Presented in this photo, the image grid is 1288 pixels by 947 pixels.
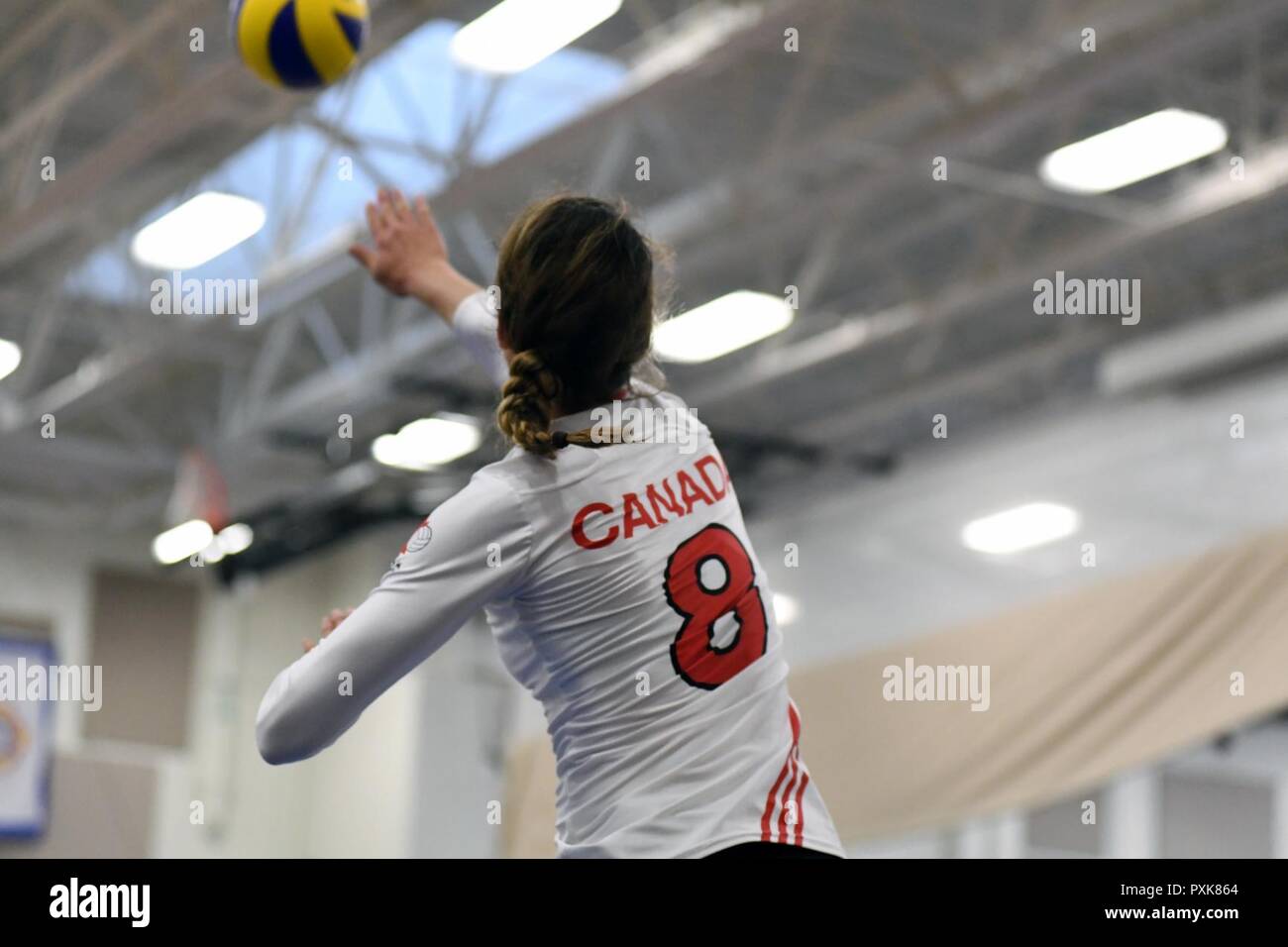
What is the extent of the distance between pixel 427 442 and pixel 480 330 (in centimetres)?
976

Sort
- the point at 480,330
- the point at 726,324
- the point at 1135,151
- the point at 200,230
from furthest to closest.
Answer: the point at 726,324 < the point at 200,230 < the point at 1135,151 < the point at 480,330

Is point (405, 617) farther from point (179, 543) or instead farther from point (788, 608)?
point (179, 543)

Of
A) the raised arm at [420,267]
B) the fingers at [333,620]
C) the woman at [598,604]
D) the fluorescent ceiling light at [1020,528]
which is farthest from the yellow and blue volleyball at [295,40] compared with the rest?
the fluorescent ceiling light at [1020,528]

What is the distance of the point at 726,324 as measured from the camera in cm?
1053

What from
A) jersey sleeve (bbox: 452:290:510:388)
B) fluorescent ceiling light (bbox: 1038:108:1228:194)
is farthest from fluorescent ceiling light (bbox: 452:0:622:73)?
jersey sleeve (bbox: 452:290:510:388)

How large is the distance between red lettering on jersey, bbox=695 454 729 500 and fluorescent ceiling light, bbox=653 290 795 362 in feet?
Result: 26.6

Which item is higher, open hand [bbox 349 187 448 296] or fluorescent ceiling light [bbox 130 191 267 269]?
fluorescent ceiling light [bbox 130 191 267 269]

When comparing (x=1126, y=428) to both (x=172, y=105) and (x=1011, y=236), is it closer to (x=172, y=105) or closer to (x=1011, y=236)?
(x=1011, y=236)

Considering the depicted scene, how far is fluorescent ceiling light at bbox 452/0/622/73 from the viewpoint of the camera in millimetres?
7074

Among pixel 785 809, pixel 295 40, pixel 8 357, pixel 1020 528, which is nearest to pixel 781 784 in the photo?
pixel 785 809

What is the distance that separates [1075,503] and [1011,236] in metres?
2.44

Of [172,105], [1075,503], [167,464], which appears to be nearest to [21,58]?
[172,105]

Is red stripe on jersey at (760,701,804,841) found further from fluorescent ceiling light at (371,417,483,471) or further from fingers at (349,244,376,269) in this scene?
fluorescent ceiling light at (371,417,483,471)

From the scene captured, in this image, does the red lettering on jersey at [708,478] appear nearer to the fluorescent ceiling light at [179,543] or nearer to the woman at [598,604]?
the woman at [598,604]
